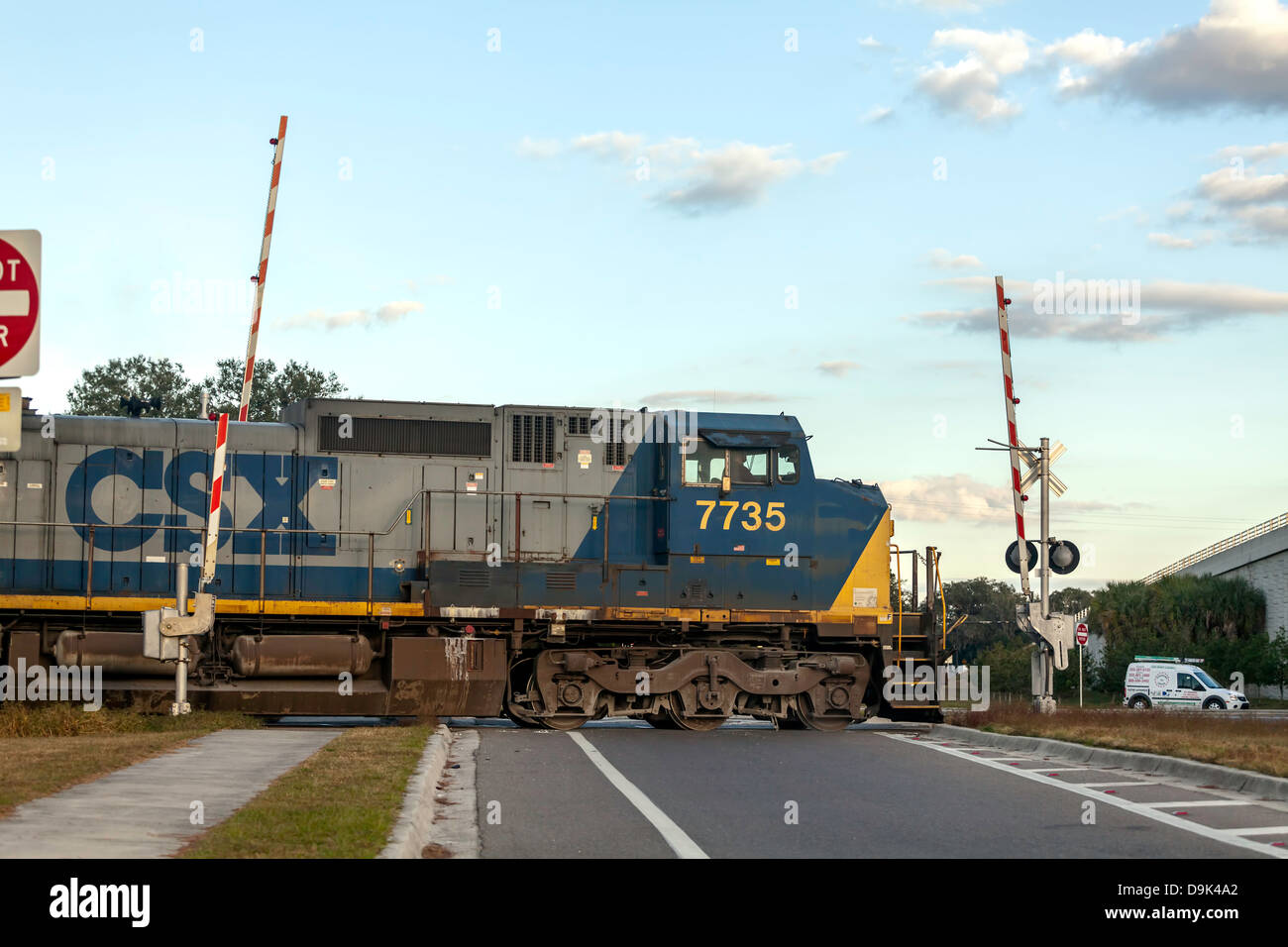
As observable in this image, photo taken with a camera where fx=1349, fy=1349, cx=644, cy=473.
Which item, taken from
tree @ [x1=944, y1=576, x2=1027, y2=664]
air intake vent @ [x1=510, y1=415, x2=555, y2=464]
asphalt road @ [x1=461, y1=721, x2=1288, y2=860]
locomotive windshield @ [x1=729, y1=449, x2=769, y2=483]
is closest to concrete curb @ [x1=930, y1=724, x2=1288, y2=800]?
asphalt road @ [x1=461, y1=721, x2=1288, y2=860]

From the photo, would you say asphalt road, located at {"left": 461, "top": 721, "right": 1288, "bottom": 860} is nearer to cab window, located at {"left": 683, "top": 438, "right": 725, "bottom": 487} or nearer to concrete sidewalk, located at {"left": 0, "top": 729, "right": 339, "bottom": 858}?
concrete sidewalk, located at {"left": 0, "top": 729, "right": 339, "bottom": 858}

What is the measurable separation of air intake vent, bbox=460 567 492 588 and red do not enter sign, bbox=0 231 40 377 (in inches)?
483

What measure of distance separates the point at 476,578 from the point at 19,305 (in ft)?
40.6

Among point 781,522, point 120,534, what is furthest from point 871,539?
point 120,534

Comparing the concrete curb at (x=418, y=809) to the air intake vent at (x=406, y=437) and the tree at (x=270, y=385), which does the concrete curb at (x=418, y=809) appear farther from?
the tree at (x=270, y=385)

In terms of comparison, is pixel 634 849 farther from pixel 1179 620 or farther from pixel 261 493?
pixel 1179 620

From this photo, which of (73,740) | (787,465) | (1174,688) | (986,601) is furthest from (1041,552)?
(986,601)

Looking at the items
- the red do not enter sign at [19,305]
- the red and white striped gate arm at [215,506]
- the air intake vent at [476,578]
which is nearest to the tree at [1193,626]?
the air intake vent at [476,578]

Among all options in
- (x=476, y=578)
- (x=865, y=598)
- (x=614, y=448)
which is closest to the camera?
(x=476, y=578)

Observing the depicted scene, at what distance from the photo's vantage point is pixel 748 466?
21.5 meters

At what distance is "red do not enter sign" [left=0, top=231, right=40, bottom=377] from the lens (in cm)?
869

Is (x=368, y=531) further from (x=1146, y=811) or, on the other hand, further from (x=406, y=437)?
(x=1146, y=811)

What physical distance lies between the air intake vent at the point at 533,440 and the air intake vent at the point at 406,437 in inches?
16.9

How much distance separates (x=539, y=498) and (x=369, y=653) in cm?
355
